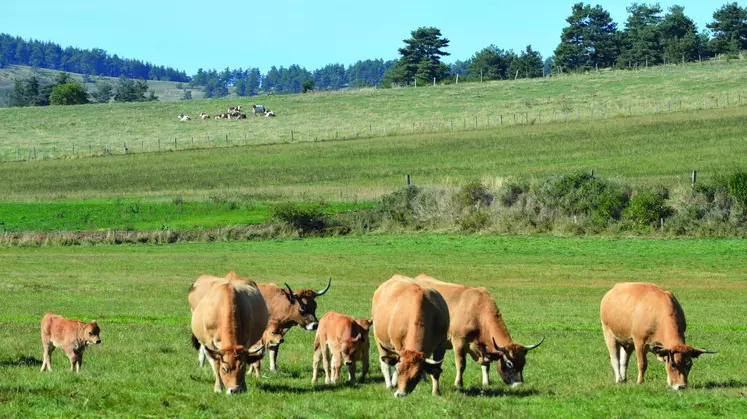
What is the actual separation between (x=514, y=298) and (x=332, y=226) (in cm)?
2266

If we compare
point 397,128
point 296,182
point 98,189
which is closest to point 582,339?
point 296,182

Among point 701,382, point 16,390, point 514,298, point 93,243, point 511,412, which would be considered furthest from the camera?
point 93,243

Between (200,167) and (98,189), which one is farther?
(200,167)

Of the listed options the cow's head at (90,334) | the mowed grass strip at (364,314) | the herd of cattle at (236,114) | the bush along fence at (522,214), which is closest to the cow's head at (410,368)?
the mowed grass strip at (364,314)

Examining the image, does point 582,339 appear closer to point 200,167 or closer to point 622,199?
point 622,199

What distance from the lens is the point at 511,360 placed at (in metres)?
16.2

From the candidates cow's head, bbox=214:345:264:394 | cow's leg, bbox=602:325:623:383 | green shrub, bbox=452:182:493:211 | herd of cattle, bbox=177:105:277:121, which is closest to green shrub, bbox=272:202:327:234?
green shrub, bbox=452:182:493:211

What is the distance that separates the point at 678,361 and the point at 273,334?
309 inches

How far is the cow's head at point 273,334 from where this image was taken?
62.8ft

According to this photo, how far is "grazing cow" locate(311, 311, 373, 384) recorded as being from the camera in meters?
17.2

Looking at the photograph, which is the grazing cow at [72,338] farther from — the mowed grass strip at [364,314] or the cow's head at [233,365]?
the cow's head at [233,365]

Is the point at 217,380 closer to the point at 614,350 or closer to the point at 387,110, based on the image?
the point at 614,350

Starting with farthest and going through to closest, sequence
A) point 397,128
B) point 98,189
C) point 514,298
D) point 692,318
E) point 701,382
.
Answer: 1. point 397,128
2. point 98,189
3. point 514,298
4. point 692,318
5. point 701,382

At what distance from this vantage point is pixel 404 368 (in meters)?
14.9
